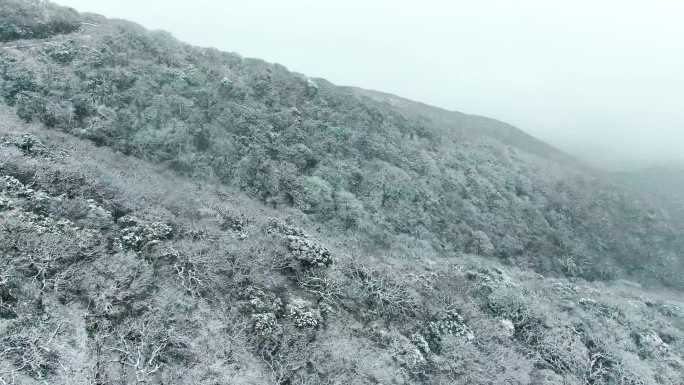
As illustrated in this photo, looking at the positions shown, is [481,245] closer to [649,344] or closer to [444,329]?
[649,344]

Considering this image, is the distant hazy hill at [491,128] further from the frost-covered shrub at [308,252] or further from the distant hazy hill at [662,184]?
the frost-covered shrub at [308,252]

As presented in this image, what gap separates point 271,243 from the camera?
25016 mm

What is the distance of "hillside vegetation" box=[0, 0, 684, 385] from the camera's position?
58.1 ft

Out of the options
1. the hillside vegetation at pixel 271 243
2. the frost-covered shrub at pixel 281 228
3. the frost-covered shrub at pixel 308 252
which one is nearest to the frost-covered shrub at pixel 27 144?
the hillside vegetation at pixel 271 243

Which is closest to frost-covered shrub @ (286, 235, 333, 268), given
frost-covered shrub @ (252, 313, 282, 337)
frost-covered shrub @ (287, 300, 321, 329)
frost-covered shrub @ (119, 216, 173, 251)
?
frost-covered shrub @ (287, 300, 321, 329)

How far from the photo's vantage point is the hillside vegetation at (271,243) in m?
17.7

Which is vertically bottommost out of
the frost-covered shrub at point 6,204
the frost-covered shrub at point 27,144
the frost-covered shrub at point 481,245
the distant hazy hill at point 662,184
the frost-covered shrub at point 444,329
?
the frost-covered shrub at point 444,329

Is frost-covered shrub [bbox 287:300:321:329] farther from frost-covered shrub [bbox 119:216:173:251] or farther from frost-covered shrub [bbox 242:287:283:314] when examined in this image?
frost-covered shrub [bbox 119:216:173:251]

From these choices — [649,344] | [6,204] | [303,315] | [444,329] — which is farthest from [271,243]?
[649,344]

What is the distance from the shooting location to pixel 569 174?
6084 cm

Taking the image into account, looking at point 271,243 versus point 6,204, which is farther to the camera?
point 271,243

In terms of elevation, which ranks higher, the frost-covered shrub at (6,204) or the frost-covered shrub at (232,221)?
the frost-covered shrub at (6,204)

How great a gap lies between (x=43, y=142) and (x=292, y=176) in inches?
651

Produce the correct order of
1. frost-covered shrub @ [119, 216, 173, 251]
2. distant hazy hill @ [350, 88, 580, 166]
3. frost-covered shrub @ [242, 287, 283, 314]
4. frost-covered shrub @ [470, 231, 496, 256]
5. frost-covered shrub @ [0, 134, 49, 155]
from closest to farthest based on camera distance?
1. frost-covered shrub @ [242, 287, 283, 314]
2. frost-covered shrub @ [119, 216, 173, 251]
3. frost-covered shrub @ [0, 134, 49, 155]
4. frost-covered shrub @ [470, 231, 496, 256]
5. distant hazy hill @ [350, 88, 580, 166]
